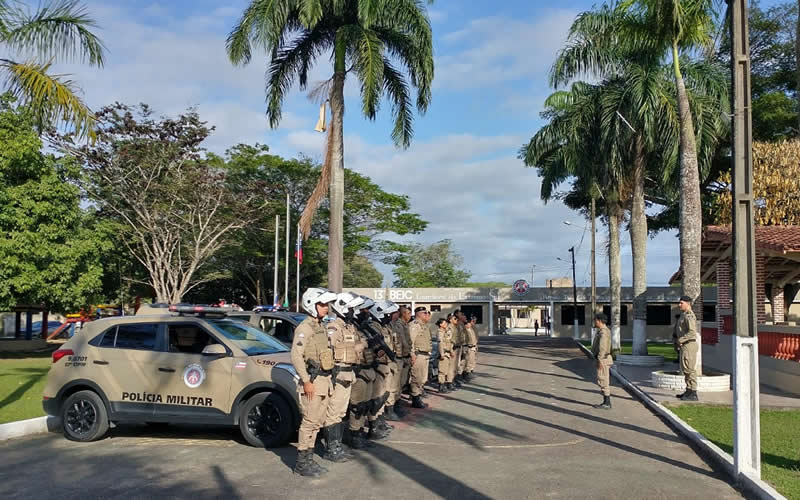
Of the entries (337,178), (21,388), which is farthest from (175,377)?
(337,178)

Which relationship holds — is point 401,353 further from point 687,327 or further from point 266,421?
point 687,327

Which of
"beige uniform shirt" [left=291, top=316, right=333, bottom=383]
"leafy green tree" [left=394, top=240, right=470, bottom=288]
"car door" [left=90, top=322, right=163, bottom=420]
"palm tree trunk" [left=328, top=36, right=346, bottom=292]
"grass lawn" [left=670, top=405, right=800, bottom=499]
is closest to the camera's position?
"grass lawn" [left=670, top=405, right=800, bottom=499]

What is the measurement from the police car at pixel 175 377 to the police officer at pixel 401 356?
85.4 inches

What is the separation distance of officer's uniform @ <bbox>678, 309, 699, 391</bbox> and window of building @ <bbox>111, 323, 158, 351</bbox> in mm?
9433

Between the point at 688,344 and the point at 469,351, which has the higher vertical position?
the point at 688,344

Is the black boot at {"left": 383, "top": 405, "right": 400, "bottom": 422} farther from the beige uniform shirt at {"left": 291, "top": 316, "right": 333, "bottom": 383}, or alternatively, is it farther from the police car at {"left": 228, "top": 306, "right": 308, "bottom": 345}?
the beige uniform shirt at {"left": 291, "top": 316, "right": 333, "bottom": 383}

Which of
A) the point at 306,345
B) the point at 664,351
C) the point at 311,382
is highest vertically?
the point at 306,345

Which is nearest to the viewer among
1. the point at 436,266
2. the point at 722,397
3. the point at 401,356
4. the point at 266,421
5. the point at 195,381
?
the point at 266,421

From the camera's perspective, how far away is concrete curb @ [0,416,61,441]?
985cm

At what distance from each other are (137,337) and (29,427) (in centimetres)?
210

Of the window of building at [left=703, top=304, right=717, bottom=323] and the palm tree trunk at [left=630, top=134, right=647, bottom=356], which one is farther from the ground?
the palm tree trunk at [left=630, top=134, right=647, bottom=356]

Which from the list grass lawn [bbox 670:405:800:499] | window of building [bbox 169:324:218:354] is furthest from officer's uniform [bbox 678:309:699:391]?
window of building [bbox 169:324:218:354]

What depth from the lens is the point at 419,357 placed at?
43.6 feet

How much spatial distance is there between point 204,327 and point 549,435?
5.07 metres
